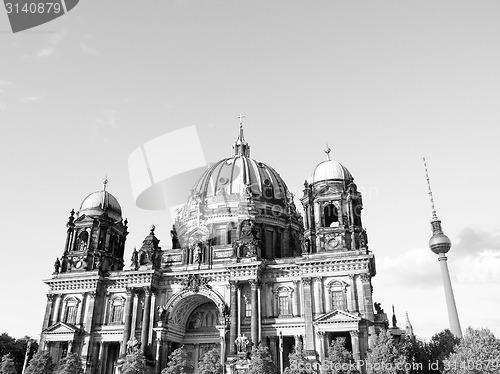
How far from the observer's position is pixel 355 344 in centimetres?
4672

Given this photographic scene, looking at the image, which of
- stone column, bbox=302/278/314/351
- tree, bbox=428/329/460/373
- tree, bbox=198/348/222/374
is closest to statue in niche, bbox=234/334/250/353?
tree, bbox=198/348/222/374

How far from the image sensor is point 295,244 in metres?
69.9

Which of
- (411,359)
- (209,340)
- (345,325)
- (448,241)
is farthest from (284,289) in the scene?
(448,241)

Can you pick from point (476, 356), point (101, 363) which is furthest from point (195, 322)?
point (476, 356)

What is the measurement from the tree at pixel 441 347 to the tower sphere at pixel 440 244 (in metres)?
39.3

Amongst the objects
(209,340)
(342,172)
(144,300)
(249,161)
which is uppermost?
(249,161)

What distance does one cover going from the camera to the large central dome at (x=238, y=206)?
66875 millimetres

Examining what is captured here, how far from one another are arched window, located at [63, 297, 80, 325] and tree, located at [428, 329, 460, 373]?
40.6 metres

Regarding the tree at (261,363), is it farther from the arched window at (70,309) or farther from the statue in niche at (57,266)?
the statue in niche at (57,266)

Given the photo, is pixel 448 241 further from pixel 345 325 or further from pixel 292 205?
pixel 345 325

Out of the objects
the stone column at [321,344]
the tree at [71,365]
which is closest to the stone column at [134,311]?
the tree at [71,365]

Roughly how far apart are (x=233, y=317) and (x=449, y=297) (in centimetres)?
5152

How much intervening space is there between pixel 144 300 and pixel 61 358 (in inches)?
444

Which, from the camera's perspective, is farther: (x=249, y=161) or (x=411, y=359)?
(x=249, y=161)
